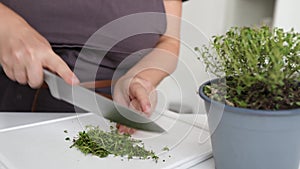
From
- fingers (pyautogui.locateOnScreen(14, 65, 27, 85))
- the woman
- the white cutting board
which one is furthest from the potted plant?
fingers (pyautogui.locateOnScreen(14, 65, 27, 85))

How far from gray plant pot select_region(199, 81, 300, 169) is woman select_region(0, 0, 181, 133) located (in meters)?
0.20

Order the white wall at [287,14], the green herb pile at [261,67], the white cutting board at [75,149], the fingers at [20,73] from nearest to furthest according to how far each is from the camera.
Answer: the green herb pile at [261,67] → the white cutting board at [75,149] → the fingers at [20,73] → the white wall at [287,14]

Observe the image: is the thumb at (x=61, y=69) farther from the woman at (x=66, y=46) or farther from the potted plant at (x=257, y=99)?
the potted plant at (x=257, y=99)

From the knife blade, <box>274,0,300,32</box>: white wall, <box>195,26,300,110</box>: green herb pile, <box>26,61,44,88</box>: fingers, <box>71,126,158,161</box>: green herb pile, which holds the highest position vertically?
<box>195,26,300,110</box>: green herb pile

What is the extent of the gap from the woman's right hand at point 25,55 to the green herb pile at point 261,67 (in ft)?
0.86

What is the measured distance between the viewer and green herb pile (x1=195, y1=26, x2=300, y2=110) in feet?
1.40

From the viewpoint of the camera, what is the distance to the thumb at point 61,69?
0.60 m

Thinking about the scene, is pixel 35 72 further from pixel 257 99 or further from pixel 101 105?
pixel 257 99

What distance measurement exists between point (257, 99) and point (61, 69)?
0.32m

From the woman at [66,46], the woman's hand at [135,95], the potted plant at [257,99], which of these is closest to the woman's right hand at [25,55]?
the woman at [66,46]

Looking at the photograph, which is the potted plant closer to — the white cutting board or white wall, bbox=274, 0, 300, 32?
the white cutting board

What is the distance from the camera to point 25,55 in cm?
64

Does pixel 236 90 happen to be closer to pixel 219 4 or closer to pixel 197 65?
pixel 197 65

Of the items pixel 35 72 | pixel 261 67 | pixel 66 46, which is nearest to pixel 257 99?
pixel 261 67
